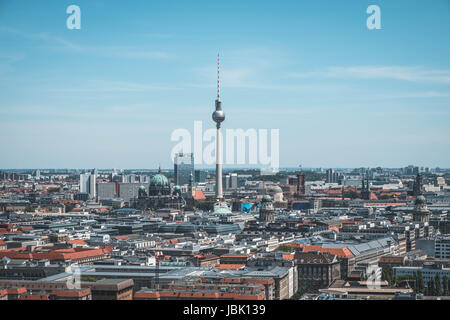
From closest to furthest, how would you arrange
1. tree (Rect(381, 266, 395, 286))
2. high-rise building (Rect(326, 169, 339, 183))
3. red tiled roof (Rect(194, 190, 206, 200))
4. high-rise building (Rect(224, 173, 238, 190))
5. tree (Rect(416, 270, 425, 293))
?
tree (Rect(416, 270, 425, 293)) → tree (Rect(381, 266, 395, 286)) → red tiled roof (Rect(194, 190, 206, 200)) → high-rise building (Rect(224, 173, 238, 190)) → high-rise building (Rect(326, 169, 339, 183))

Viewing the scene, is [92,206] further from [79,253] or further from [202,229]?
[79,253]

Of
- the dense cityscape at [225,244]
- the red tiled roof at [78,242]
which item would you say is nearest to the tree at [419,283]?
the dense cityscape at [225,244]

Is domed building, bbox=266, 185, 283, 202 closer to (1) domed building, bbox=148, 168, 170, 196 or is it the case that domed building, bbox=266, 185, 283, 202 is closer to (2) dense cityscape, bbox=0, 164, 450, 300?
(2) dense cityscape, bbox=0, 164, 450, 300

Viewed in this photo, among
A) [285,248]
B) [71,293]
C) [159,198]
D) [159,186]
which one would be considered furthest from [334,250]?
[159,186]

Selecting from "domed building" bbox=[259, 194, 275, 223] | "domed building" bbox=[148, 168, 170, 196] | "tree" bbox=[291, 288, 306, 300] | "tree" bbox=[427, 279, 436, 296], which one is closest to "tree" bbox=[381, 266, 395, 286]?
"tree" bbox=[427, 279, 436, 296]

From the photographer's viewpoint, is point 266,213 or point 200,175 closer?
point 266,213

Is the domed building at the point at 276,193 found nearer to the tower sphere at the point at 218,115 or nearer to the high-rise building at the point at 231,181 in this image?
the tower sphere at the point at 218,115

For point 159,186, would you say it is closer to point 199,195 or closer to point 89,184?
point 199,195

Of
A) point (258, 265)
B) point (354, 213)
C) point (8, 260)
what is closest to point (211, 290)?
point (258, 265)
